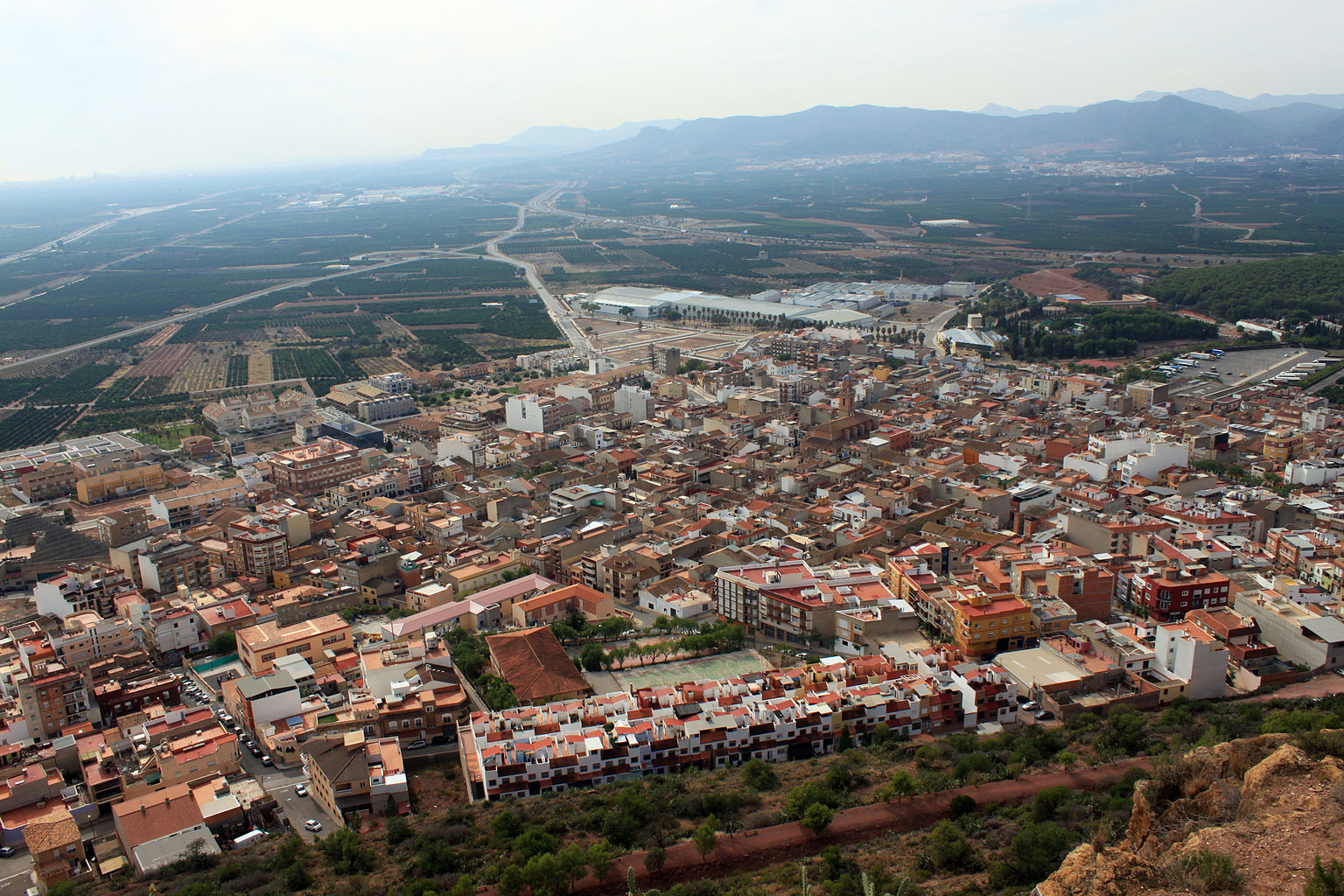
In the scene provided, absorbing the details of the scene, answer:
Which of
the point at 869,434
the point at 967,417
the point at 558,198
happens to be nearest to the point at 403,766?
the point at 869,434

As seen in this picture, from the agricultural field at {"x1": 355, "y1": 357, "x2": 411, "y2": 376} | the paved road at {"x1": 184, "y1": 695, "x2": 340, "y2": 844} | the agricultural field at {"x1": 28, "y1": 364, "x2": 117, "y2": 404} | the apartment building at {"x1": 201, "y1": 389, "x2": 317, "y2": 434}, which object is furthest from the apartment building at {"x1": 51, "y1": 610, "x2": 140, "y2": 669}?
the agricultural field at {"x1": 28, "y1": 364, "x2": 117, "y2": 404}

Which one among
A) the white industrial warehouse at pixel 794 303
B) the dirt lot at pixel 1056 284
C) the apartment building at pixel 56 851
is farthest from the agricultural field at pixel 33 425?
the dirt lot at pixel 1056 284

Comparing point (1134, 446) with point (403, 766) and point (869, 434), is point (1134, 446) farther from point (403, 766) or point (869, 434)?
point (403, 766)

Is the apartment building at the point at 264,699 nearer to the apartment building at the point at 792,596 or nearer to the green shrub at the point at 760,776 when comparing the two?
the green shrub at the point at 760,776

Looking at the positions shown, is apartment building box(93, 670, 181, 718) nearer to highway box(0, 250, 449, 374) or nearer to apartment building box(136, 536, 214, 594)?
apartment building box(136, 536, 214, 594)

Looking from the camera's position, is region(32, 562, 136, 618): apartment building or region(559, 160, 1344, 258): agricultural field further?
region(559, 160, 1344, 258): agricultural field

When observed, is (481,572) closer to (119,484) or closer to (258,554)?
(258,554)

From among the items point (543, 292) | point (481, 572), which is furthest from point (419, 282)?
point (481, 572)
